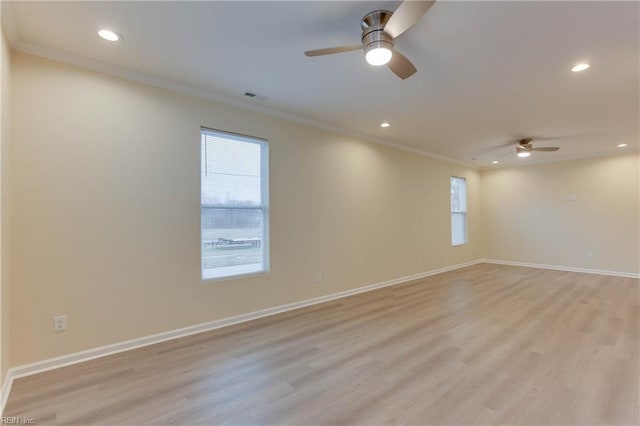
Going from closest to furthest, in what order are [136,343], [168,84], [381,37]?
[381,37]
[136,343]
[168,84]

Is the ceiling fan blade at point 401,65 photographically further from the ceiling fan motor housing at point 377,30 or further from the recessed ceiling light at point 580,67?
the recessed ceiling light at point 580,67

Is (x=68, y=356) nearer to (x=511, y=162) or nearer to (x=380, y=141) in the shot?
(x=380, y=141)

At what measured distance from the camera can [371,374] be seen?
2.41 m

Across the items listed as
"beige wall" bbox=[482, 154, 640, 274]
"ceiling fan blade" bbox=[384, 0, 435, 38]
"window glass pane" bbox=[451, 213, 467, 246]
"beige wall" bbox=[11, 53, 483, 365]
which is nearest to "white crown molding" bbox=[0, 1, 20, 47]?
"beige wall" bbox=[11, 53, 483, 365]

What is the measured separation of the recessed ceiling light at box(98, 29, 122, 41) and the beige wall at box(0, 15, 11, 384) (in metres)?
0.58

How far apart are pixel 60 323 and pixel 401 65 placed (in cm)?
348

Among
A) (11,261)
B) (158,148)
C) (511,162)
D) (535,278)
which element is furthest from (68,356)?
(511,162)

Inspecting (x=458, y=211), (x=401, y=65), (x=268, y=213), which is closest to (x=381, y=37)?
(x=401, y=65)

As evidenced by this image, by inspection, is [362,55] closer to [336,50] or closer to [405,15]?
[336,50]

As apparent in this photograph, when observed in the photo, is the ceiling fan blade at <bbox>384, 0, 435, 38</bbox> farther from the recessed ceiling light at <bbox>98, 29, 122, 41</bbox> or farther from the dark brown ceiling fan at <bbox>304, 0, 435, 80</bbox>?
the recessed ceiling light at <bbox>98, 29, 122, 41</bbox>

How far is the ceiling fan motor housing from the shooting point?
2072 millimetres

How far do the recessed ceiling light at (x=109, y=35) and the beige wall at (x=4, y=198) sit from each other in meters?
0.58

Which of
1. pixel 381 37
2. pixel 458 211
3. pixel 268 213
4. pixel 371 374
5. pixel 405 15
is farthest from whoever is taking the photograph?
pixel 458 211

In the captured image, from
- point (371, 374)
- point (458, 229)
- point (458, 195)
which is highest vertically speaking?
point (458, 195)
